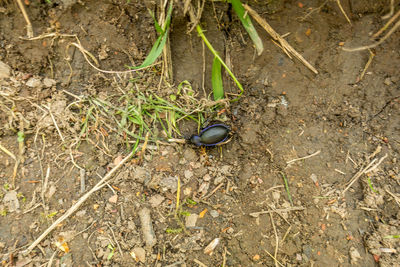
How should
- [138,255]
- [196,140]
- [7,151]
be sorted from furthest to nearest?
[196,140]
[7,151]
[138,255]

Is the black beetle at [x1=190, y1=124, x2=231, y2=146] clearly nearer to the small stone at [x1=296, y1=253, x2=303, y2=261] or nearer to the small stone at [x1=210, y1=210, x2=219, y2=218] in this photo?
the small stone at [x1=210, y1=210, x2=219, y2=218]

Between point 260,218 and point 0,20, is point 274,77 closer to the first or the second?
point 260,218

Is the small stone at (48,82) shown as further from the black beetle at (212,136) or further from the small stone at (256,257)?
the small stone at (256,257)

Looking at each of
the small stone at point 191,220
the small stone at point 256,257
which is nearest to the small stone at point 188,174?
the small stone at point 191,220

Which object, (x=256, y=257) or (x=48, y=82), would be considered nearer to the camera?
(x=256, y=257)

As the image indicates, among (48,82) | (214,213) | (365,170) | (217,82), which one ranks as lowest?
(214,213)

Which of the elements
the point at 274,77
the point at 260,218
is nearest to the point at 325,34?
the point at 274,77

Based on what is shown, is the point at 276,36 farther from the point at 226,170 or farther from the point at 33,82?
the point at 33,82

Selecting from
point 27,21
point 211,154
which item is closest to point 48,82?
point 27,21
